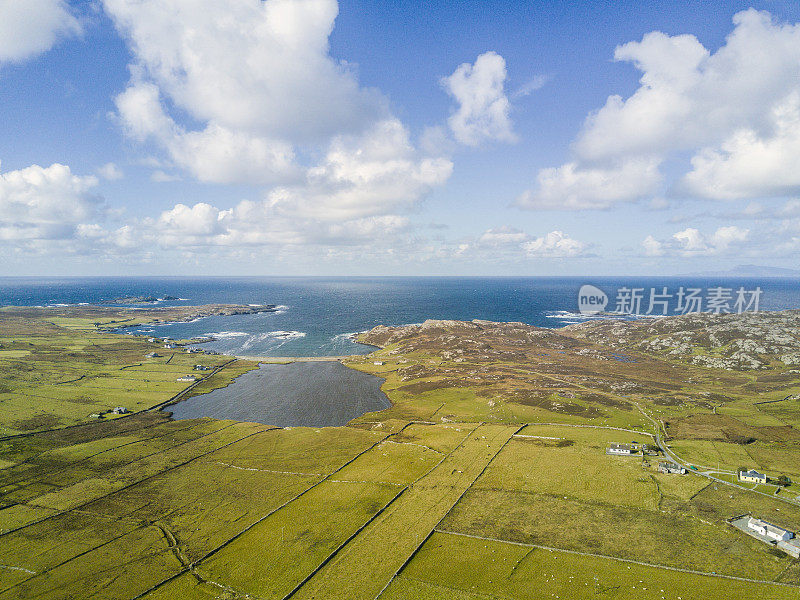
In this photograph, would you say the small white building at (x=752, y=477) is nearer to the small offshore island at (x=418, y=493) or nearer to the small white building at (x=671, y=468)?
the small offshore island at (x=418, y=493)

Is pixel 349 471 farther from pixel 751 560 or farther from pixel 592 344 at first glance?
pixel 592 344

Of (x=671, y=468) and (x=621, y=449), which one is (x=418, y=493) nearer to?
(x=621, y=449)

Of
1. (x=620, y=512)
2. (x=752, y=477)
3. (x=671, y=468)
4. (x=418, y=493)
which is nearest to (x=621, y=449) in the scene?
(x=671, y=468)

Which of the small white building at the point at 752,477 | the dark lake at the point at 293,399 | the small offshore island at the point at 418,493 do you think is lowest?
the dark lake at the point at 293,399

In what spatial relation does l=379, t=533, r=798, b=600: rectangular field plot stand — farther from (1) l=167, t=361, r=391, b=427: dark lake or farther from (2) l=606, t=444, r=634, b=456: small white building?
(1) l=167, t=361, r=391, b=427: dark lake

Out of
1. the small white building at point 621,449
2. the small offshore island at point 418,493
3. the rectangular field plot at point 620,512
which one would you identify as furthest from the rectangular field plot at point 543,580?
the small white building at point 621,449

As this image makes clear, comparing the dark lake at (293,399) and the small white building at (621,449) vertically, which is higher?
the small white building at (621,449)
